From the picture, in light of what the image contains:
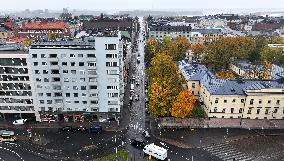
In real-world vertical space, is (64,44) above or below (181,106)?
above

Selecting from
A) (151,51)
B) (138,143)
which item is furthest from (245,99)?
(151,51)

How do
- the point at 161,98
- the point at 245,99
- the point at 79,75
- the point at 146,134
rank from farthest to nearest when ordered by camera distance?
the point at 245,99
the point at 161,98
the point at 79,75
the point at 146,134

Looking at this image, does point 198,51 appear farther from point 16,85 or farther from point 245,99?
point 16,85

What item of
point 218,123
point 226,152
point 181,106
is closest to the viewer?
point 226,152

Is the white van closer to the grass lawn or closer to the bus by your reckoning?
the grass lawn

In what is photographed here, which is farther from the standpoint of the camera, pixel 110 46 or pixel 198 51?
pixel 198 51

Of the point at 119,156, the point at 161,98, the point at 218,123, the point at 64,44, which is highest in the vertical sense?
the point at 64,44
